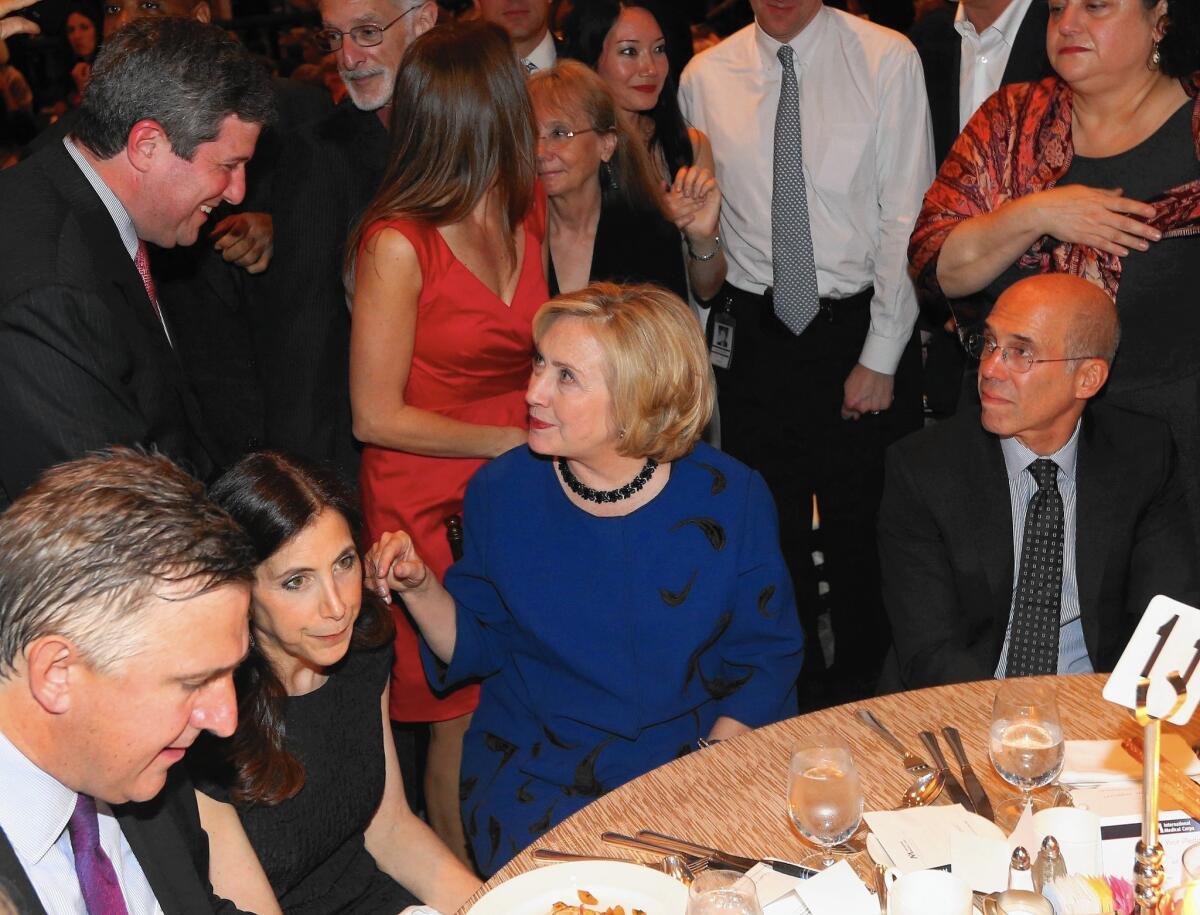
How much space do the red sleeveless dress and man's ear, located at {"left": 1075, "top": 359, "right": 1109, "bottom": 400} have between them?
1.22 metres

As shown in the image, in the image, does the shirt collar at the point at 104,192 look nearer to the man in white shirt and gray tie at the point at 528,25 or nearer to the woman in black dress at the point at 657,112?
the woman in black dress at the point at 657,112

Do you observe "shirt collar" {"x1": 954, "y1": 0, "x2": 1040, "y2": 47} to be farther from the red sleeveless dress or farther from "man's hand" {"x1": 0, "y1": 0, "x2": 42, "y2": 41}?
"man's hand" {"x1": 0, "y1": 0, "x2": 42, "y2": 41}

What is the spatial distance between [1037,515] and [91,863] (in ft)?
6.30

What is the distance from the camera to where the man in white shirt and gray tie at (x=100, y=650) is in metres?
1.44

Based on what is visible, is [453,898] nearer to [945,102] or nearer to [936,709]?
[936,709]

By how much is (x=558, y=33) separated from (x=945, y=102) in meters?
1.14

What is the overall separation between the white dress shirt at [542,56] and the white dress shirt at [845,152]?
0.48 metres

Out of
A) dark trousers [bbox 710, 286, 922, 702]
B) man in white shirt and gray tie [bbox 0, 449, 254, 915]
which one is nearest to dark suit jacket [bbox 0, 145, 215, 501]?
man in white shirt and gray tie [bbox 0, 449, 254, 915]

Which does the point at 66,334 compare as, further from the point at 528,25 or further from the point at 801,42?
the point at 801,42

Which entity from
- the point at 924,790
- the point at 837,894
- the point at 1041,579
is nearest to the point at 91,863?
the point at 837,894

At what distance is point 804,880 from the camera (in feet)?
5.53

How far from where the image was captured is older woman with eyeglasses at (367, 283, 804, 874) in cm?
251

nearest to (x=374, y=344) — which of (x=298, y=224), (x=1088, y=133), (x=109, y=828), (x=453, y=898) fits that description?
(x=298, y=224)

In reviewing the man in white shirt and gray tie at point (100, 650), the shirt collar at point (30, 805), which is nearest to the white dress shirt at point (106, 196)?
the man in white shirt and gray tie at point (100, 650)
